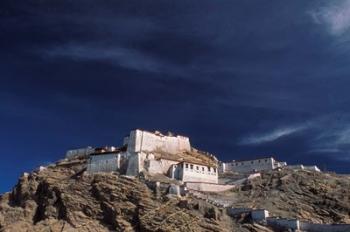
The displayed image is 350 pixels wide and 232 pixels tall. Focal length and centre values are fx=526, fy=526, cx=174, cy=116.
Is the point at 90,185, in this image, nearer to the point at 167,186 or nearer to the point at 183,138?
the point at 167,186

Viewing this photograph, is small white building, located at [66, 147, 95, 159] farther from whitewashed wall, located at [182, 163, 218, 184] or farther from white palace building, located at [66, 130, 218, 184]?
whitewashed wall, located at [182, 163, 218, 184]

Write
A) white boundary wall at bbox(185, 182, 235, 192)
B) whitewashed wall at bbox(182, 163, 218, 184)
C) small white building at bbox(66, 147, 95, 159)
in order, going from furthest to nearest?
small white building at bbox(66, 147, 95, 159) → whitewashed wall at bbox(182, 163, 218, 184) → white boundary wall at bbox(185, 182, 235, 192)

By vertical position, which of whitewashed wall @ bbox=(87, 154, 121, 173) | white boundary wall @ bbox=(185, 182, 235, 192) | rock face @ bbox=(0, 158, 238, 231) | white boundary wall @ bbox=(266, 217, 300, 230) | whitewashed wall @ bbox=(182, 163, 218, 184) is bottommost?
white boundary wall @ bbox=(266, 217, 300, 230)

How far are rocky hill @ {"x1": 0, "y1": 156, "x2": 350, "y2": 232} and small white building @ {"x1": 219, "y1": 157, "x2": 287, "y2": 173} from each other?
29.5ft

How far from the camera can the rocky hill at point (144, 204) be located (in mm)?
64688

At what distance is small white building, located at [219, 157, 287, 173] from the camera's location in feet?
293

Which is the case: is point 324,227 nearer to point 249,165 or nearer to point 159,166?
point 159,166

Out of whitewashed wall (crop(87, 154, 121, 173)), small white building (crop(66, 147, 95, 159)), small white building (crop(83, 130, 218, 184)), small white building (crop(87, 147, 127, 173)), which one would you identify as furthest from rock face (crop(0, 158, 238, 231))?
small white building (crop(66, 147, 95, 159))

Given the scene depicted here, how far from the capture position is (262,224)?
62.8 m

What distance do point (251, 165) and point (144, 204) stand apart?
29.3 m

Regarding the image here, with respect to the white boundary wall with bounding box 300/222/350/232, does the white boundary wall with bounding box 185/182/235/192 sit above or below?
above

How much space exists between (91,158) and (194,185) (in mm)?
17875

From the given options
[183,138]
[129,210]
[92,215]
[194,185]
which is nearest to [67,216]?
[92,215]

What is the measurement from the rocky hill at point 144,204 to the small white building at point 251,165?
898cm
